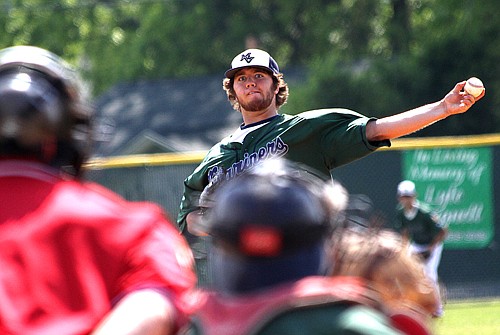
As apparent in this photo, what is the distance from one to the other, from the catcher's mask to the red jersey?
0.38ft

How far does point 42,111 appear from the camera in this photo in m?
2.40

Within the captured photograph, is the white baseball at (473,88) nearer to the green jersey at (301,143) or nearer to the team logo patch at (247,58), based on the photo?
the green jersey at (301,143)

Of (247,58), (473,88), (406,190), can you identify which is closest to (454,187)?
(406,190)

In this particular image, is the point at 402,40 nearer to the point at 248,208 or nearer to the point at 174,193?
the point at 174,193

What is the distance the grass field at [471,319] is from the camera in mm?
12680

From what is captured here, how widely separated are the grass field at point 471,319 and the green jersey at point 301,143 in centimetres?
570

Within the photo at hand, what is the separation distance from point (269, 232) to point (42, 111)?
54cm

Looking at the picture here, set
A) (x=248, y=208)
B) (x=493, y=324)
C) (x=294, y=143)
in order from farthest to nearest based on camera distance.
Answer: (x=493, y=324) < (x=294, y=143) < (x=248, y=208)

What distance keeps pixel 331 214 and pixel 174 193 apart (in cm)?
1486

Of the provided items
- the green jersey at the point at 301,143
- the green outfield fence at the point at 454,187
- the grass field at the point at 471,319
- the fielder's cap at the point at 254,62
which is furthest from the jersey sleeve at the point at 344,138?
the green outfield fence at the point at 454,187

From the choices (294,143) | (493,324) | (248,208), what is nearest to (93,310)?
(248,208)

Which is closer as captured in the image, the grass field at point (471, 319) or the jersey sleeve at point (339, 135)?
the jersey sleeve at point (339, 135)

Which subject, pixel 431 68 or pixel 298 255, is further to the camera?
pixel 431 68

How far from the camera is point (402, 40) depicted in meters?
34.0
